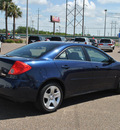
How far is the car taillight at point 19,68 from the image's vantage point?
15.0 ft

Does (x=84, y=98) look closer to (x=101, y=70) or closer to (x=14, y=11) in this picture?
(x=101, y=70)

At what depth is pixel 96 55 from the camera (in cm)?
628

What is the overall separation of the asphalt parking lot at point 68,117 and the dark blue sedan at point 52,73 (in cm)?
30

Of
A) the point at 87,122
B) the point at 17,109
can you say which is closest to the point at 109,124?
the point at 87,122

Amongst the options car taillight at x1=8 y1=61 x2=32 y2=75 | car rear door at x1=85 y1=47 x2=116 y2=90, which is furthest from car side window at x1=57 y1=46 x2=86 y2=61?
car taillight at x1=8 y1=61 x2=32 y2=75

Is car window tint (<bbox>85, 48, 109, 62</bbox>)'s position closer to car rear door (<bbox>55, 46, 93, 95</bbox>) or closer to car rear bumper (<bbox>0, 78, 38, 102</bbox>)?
car rear door (<bbox>55, 46, 93, 95</bbox>)

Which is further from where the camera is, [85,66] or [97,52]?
[97,52]

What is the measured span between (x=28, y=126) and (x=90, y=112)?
4.92 ft

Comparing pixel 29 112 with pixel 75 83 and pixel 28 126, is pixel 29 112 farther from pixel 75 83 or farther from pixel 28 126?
pixel 75 83

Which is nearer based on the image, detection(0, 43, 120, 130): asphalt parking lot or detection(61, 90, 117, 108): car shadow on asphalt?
detection(0, 43, 120, 130): asphalt parking lot

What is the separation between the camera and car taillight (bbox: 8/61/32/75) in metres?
4.56

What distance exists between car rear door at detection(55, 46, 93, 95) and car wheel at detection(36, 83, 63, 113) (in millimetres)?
252

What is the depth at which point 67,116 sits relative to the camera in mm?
4836

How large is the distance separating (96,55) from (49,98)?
6.49 feet
